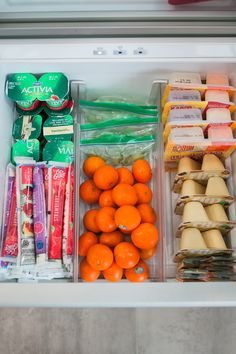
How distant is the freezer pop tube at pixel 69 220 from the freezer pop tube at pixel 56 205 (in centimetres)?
1

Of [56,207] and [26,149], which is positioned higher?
[26,149]

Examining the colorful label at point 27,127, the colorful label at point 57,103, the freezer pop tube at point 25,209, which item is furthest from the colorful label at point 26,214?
the colorful label at point 57,103

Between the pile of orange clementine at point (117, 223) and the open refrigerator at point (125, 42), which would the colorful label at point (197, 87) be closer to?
the open refrigerator at point (125, 42)

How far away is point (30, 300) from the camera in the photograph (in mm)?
852

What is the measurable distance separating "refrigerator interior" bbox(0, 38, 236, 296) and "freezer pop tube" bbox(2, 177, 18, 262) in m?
0.03

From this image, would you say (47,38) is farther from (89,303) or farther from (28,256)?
(89,303)

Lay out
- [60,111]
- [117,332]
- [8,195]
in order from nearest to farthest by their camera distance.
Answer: [117,332], [8,195], [60,111]

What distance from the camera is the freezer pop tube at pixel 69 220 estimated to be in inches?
43.5

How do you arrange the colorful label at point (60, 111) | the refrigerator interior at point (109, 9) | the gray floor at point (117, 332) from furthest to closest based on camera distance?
the colorful label at point (60, 111) < the refrigerator interior at point (109, 9) < the gray floor at point (117, 332)

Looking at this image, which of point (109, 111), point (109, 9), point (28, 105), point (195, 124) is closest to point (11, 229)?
point (28, 105)

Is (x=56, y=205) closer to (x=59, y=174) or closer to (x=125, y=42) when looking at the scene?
(x=59, y=174)

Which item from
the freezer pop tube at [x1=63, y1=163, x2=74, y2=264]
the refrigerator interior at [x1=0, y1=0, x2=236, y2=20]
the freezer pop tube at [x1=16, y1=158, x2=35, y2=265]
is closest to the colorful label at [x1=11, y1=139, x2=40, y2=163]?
the freezer pop tube at [x1=16, y1=158, x2=35, y2=265]

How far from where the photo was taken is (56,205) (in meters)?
1.15

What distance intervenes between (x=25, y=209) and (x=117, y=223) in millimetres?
286
